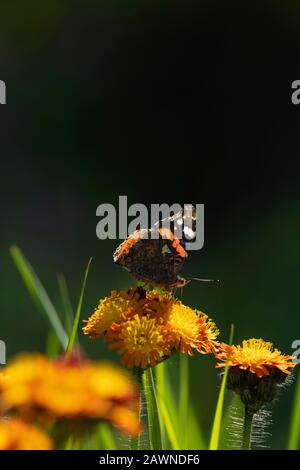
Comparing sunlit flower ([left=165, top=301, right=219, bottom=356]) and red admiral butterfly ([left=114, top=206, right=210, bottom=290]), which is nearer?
sunlit flower ([left=165, top=301, right=219, bottom=356])

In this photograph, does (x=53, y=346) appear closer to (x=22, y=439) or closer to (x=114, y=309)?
(x=114, y=309)

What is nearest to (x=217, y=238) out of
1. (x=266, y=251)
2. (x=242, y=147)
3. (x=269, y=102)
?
(x=266, y=251)

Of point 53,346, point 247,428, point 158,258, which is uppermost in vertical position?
point 158,258

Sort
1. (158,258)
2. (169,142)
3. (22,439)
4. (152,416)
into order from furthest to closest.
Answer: (169,142)
(158,258)
(152,416)
(22,439)

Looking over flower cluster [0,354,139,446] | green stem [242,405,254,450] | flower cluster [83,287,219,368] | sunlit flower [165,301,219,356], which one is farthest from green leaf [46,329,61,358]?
flower cluster [0,354,139,446]

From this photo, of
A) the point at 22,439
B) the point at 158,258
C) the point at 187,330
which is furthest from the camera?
the point at 158,258

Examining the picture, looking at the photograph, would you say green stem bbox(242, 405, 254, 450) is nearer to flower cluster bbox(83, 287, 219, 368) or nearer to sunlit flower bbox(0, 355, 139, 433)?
flower cluster bbox(83, 287, 219, 368)

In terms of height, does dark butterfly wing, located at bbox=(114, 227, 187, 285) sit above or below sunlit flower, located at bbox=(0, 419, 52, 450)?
above

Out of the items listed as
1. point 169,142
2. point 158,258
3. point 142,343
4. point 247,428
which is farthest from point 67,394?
point 169,142
